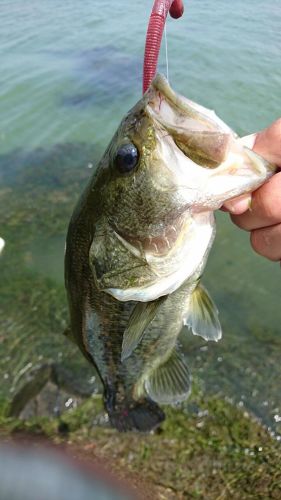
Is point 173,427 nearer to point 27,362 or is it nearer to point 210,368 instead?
point 210,368

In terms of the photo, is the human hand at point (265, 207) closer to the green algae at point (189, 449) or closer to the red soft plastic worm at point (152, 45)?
the red soft plastic worm at point (152, 45)

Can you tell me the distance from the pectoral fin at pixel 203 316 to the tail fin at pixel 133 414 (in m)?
0.81

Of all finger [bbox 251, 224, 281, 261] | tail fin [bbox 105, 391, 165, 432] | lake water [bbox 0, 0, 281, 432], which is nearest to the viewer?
finger [bbox 251, 224, 281, 261]

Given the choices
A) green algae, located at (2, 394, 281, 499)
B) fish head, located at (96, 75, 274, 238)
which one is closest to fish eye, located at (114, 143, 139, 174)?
fish head, located at (96, 75, 274, 238)

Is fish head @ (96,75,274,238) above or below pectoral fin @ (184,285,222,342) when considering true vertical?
above

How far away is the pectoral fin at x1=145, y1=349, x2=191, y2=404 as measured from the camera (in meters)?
2.46

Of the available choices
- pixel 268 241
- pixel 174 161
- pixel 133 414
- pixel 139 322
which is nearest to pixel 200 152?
pixel 174 161

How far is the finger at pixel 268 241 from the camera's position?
68.4 inches

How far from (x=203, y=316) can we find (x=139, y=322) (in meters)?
0.38

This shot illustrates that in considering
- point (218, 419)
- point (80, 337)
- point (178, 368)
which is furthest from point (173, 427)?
point (80, 337)

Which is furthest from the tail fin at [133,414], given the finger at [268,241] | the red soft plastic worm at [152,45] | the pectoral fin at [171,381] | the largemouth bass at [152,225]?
the red soft plastic worm at [152,45]

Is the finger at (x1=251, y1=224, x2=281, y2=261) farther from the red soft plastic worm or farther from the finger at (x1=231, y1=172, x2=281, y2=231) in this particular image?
the red soft plastic worm

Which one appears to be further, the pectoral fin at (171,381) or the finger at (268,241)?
the pectoral fin at (171,381)

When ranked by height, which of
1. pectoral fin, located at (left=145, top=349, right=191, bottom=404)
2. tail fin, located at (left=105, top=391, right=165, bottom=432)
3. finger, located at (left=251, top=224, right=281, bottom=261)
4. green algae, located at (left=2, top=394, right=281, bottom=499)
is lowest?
green algae, located at (left=2, top=394, right=281, bottom=499)
